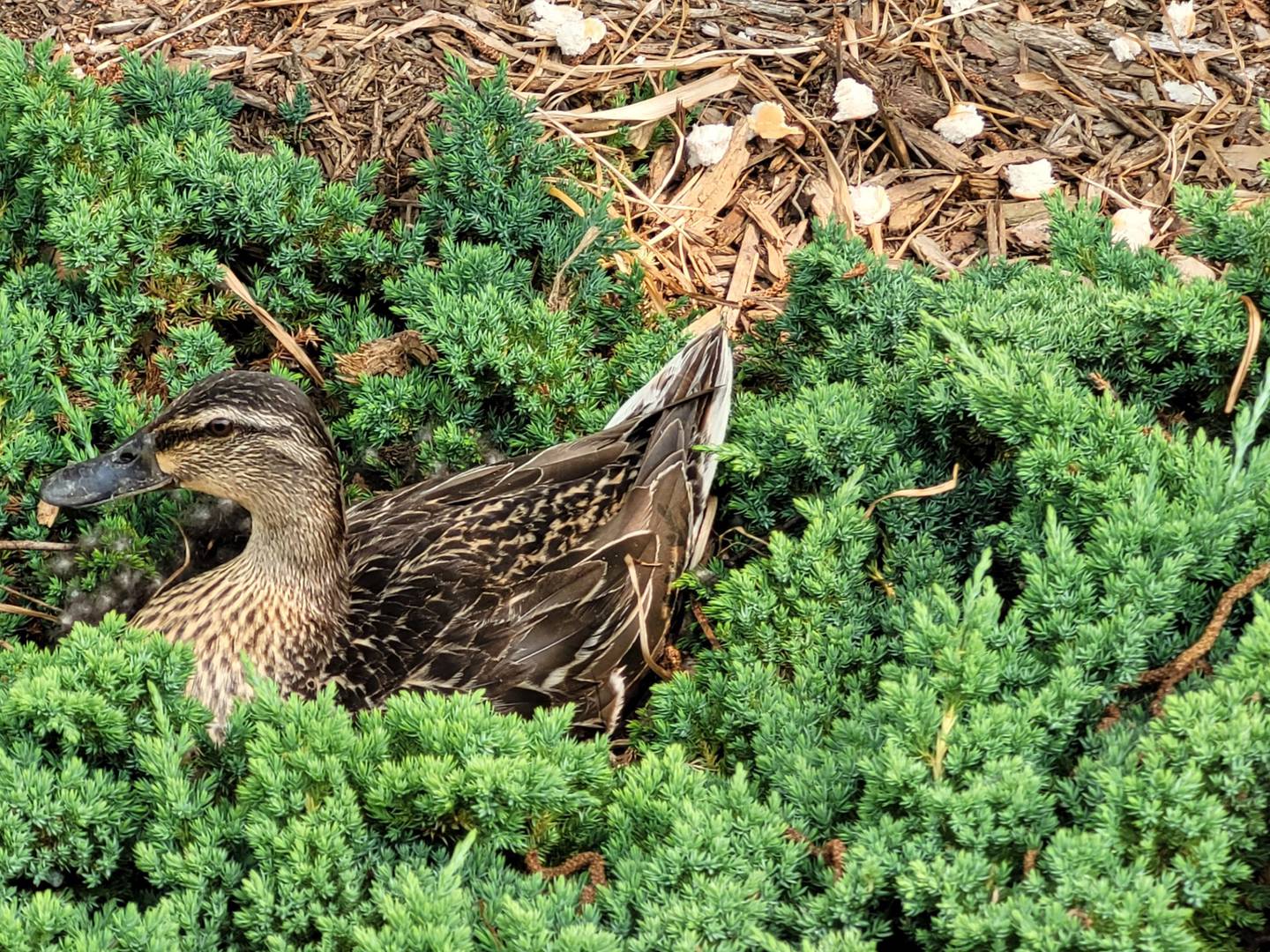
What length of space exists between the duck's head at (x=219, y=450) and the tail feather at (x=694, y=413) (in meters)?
1.05

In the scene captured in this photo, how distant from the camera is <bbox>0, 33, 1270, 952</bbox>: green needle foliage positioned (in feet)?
8.18

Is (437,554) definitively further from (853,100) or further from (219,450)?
(853,100)

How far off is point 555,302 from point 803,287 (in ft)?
2.80

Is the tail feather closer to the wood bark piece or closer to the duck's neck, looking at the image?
the duck's neck

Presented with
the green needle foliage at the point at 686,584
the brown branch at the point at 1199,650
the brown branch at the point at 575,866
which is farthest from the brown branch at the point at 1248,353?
the brown branch at the point at 575,866

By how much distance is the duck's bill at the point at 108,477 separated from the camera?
3631mm

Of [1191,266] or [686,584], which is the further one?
[1191,266]

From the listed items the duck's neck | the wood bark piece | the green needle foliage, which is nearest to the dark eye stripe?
the duck's neck

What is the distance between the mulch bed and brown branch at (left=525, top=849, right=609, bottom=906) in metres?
2.56

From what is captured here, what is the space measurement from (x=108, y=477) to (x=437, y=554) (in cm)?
96

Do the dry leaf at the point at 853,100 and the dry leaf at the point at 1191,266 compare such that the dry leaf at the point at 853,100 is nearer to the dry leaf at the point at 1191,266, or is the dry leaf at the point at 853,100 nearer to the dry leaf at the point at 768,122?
the dry leaf at the point at 768,122

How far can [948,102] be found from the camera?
5309 millimetres

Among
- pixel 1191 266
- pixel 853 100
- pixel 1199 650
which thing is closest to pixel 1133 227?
pixel 1191 266

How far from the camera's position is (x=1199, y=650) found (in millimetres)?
2836
